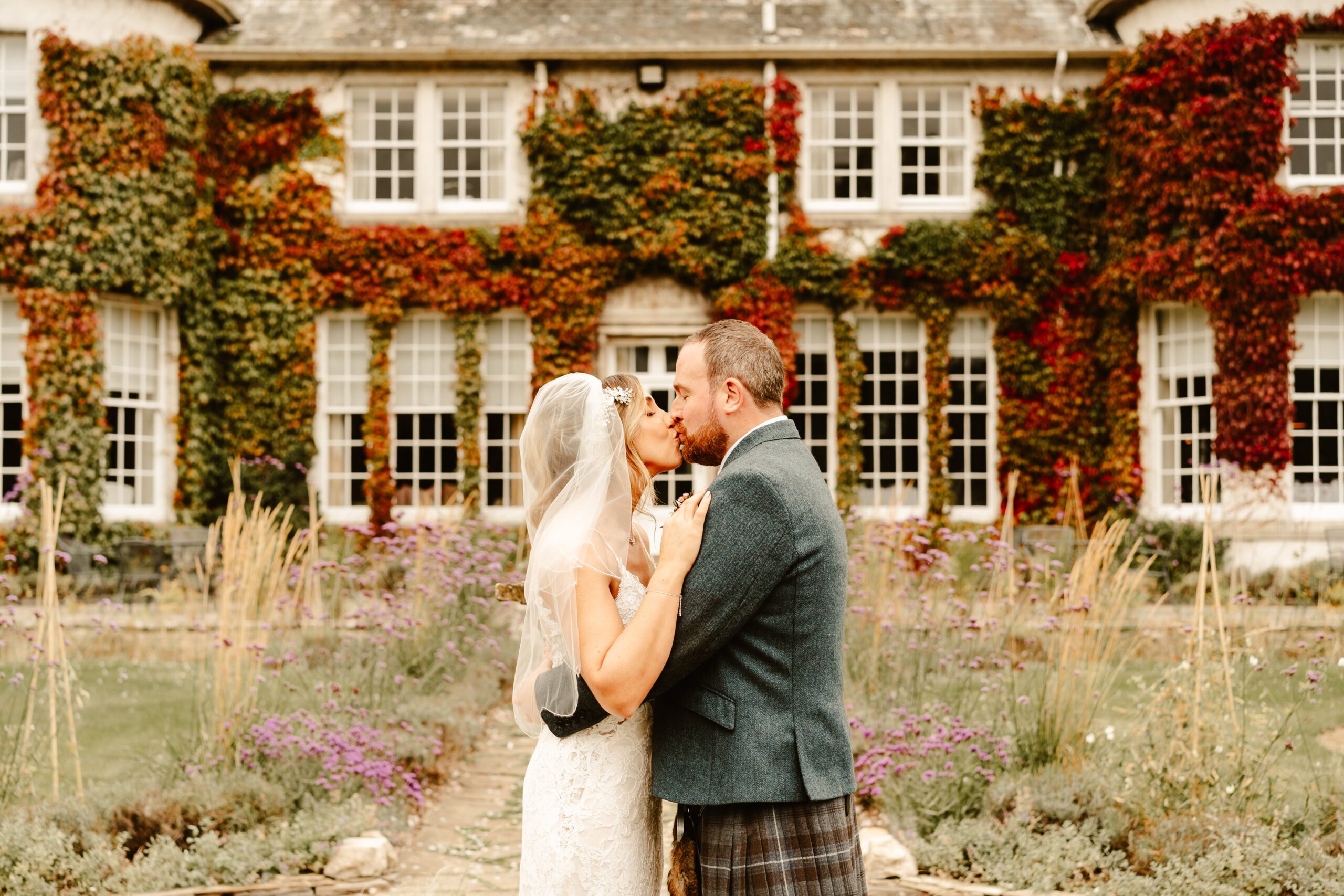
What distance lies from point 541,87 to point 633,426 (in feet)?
38.0

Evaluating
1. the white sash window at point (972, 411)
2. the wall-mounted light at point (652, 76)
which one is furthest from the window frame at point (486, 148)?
the white sash window at point (972, 411)

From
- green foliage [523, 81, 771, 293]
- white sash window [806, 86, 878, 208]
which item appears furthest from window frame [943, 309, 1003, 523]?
green foliage [523, 81, 771, 293]

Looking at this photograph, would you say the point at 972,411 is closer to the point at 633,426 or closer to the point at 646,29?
the point at 646,29

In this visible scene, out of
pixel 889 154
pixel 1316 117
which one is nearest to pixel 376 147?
pixel 889 154

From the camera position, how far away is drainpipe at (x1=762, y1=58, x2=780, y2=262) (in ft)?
44.2

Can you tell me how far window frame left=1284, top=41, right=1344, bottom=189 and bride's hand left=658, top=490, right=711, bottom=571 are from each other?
1258 cm

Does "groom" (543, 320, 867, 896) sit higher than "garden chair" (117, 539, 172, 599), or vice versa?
"groom" (543, 320, 867, 896)

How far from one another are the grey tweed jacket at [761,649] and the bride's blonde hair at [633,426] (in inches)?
19.2

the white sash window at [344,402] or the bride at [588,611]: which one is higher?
the white sash window at [344,402]

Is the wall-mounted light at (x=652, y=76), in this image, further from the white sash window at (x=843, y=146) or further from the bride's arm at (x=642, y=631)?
the bride's arm at (x=642, y=631)

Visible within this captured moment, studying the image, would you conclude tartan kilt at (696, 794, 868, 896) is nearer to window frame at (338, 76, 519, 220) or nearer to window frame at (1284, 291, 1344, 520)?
window frame at (1284, 291, 1344, 520)

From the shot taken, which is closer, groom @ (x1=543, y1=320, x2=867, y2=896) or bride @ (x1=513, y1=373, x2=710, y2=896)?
groom @ (x1=543, y1=320, x2=867, y2=896)

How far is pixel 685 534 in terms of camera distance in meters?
2.39

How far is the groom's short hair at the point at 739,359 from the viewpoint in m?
2.53
